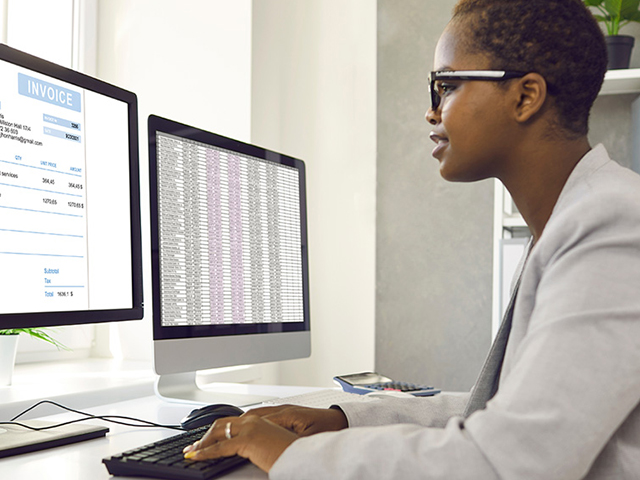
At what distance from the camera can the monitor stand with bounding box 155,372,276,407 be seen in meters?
1.28

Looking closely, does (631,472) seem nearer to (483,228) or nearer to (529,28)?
(529,28)

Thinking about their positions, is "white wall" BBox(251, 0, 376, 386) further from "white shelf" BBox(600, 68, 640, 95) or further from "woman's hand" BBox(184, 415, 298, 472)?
"woman's hand" BBox(184, 415, 298, 472)

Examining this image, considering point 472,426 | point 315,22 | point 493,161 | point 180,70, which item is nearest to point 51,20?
point 180,70

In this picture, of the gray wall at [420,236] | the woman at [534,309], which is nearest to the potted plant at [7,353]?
the woman at [534,309]

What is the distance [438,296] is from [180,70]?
1.19 meters

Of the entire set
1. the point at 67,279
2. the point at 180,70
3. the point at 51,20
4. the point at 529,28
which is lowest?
the point at 67,279

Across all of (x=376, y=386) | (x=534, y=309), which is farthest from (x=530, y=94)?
(x=376, y=386)

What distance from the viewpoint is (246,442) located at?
71cm

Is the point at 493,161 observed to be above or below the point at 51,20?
below

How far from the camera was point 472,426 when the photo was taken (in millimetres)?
587

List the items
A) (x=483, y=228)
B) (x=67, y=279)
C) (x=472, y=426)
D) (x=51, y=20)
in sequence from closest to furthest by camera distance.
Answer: (x=472, y=426)
(x=67, y=279)
(x=51, y=20)
(x=483, y=228)

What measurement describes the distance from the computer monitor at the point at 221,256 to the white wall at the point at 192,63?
0.77m

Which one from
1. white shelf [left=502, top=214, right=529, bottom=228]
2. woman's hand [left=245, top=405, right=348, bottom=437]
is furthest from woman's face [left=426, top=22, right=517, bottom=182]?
white shelf [left=502, top=214, right=529, bottom=228]

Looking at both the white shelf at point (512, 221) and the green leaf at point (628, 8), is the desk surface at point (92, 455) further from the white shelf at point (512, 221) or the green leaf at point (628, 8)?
the green leaf at point (628, 8)
